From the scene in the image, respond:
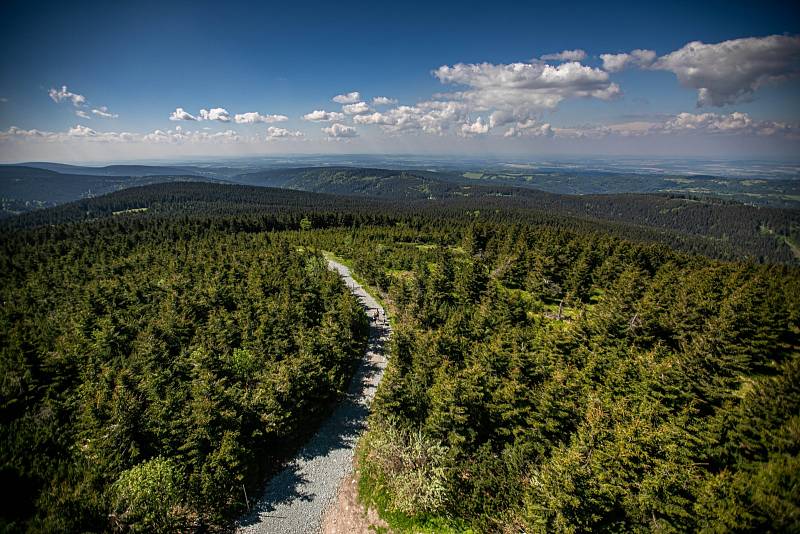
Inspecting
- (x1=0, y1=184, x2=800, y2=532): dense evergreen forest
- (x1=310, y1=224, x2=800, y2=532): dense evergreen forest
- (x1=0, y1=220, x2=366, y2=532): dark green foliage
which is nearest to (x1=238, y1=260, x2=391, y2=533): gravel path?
(x1=0, y1=220, x2=366, y2=532): dark green foliage

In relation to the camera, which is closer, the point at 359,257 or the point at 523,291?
the point at 523,291

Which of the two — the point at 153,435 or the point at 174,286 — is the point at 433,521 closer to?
the point at 153,435

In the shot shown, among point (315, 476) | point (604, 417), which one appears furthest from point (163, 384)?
point (604, 417)

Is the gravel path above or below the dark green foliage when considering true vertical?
below

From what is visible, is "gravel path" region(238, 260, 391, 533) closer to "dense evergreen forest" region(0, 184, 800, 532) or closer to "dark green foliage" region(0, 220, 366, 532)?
"dark green foliage" region(0, 220, 366, 532)

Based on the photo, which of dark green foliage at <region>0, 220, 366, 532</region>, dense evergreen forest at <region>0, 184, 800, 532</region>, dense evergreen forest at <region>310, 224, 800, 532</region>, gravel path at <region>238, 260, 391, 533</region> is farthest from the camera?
gravel path at <region>238, 260, 391, 533</region>

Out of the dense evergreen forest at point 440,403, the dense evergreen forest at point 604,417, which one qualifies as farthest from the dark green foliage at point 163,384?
the dense evergreen forest at point 604,417

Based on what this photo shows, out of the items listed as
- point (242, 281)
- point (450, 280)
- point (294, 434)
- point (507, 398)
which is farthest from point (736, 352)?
point (242, 281)
